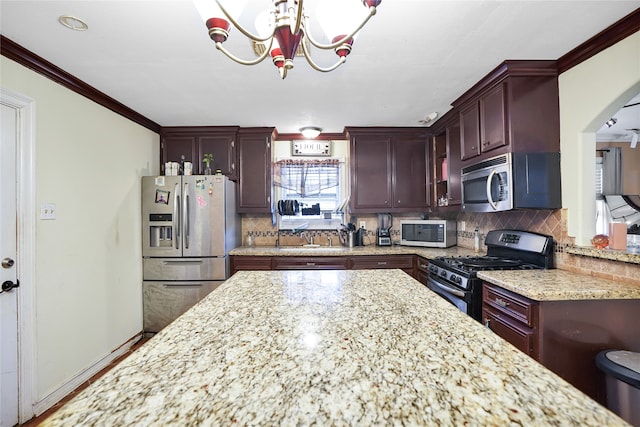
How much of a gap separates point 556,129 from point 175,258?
11.9 ft

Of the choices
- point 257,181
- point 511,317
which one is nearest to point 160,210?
point 257,181

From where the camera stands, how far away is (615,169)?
11.6 feet

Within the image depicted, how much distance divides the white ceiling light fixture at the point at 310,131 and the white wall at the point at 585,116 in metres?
2.35

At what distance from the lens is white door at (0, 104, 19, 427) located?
1.79m

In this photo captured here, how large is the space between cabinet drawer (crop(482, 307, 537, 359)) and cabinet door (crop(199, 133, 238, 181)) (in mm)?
3030

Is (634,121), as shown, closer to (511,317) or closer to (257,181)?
(511,317)

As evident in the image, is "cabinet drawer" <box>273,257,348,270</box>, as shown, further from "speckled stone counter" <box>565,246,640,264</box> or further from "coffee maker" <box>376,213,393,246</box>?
"speckled stone counter" <box>565,246,640,264</box>

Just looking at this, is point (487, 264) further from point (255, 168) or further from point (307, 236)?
point (255, 168)

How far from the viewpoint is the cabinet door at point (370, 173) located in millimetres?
3660

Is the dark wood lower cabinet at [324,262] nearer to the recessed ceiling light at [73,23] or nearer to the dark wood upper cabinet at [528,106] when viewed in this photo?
the dark wood upper cabinet at [528,106]

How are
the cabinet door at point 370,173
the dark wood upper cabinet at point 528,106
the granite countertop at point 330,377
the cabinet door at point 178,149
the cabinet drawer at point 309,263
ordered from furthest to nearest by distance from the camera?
the cabinet door at point 370,173 < the cabinet door at point 178,149 < the cabinet drawer at point 309,263 < the dark wood upper cabinet at point 528,106 < the granite countertop at point 330,377

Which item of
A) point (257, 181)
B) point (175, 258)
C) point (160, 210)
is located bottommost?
point (175, 258)

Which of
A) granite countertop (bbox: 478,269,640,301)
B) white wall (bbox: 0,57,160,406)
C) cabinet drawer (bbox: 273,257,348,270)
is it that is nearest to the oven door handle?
granite countertop (bbox: 478,269,640,301)

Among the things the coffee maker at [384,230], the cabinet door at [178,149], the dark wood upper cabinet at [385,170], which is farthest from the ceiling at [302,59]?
the coffee maker at [384,230]
